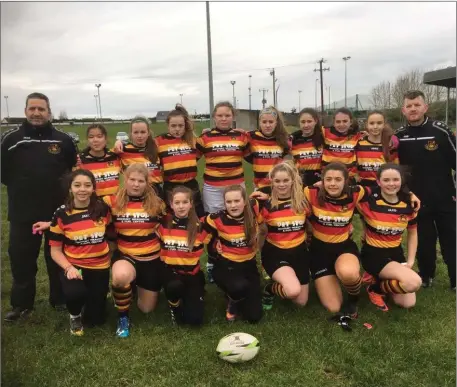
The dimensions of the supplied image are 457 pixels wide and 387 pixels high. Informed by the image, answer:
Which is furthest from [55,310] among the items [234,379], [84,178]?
[234,379]

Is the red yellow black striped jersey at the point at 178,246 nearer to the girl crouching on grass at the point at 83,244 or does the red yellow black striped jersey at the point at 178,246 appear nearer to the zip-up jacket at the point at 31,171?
the girl crouching on grass at the point at 83,244

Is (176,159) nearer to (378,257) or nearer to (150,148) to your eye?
(150,148)

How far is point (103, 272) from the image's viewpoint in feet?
13.4

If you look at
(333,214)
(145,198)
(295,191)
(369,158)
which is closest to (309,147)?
(369,158)

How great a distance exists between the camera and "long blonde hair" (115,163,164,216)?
414cm

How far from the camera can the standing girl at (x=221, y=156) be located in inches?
195

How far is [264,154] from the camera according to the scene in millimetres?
4992

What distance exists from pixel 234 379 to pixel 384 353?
4.14 feet

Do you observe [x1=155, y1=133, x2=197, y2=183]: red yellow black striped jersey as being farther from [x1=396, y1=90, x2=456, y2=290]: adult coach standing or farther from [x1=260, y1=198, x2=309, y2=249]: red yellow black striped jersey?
[x1=396, y1=90, x2=456, y2=290]: adult coach standing

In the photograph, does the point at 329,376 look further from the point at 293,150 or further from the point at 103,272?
the point at 293,150

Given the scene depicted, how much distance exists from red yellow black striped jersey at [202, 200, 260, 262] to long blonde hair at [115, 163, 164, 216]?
0.50 meters

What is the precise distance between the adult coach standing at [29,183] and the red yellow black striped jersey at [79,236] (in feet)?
1.29

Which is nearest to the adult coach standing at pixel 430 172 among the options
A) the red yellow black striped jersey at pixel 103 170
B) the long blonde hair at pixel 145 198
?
the long blonde hair at pixel 145 198

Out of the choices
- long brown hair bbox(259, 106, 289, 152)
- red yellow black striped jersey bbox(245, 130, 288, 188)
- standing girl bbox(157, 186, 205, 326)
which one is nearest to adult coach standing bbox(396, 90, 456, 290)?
long brown hair bbox(259, 106, 289, 152)
